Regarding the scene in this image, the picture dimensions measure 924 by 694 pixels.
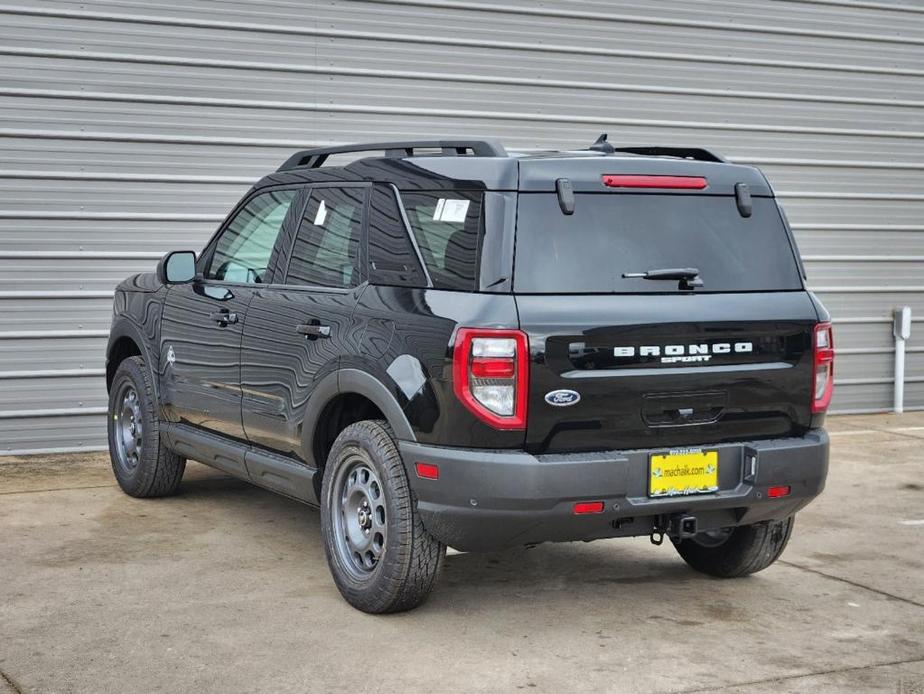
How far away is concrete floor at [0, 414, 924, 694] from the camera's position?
180 inches

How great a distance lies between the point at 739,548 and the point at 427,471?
1.71 meters

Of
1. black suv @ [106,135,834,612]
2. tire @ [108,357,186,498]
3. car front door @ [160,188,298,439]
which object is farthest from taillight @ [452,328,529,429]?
tire @ [108,357,186,498]

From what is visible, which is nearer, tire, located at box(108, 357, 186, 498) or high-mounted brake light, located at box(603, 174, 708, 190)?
high-mounted brake light, located at box(603, 174, 708, 190)

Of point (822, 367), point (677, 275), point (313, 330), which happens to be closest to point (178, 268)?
point (313, 330)

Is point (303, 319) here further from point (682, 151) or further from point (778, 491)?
point (778, 491)

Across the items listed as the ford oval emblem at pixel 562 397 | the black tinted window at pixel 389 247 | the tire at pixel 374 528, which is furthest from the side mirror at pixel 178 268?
the ford oval emblem at pixel 562 397

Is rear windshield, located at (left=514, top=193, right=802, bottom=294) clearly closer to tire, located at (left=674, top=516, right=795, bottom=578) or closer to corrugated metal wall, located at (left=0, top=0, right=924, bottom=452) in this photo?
tire, located at (left=674, top=516, right=795, bottom=578)

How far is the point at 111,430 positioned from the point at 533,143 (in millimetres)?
4301

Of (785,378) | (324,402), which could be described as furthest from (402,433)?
(785,378)

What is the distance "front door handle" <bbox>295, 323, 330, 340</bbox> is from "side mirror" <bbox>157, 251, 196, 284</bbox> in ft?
4.44

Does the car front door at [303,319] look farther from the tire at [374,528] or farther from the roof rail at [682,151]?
the roof rail at [682,151]

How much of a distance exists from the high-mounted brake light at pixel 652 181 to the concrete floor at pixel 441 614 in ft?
5.63

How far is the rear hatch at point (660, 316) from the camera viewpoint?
4770 mm

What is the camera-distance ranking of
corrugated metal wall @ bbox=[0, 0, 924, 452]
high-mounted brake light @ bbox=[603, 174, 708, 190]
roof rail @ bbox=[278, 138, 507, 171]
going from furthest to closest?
1. corrugated metal wall @ bbox=[0, 0, 924, 452]
2. roof rail @ bbox=[278, 138, 507, 171]
3. high-mounted brake light @ bbox=[603, 174, 708, 190]
